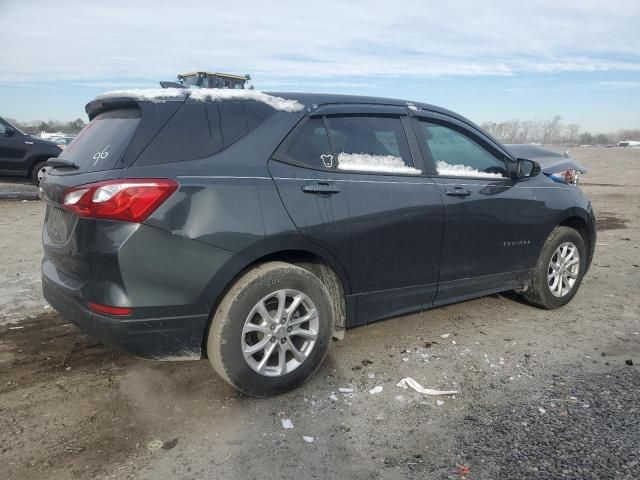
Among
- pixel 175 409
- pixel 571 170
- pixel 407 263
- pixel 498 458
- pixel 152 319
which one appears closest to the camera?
pixel 498 458

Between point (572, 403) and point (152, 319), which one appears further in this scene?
point (572, 403)

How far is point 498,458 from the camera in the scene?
269 centimetres

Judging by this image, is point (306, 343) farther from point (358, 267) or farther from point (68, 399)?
point (68, 399)

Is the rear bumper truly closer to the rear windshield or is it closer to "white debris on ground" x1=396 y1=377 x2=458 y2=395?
the rear windshield

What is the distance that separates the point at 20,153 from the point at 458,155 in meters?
11.8

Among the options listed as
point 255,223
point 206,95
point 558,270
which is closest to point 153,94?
point 206,95

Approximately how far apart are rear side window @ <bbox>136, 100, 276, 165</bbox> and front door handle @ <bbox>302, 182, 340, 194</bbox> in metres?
0.48

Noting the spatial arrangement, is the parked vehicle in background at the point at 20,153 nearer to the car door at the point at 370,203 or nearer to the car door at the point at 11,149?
the car door at the point at 11,149

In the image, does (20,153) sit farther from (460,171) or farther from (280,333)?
(280,333)

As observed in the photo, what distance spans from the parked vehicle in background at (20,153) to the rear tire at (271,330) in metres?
11.2

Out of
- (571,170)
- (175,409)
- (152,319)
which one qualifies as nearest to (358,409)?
(175,409)

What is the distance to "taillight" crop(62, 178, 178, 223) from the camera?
2766 millimetres

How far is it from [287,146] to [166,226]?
0.93 meters

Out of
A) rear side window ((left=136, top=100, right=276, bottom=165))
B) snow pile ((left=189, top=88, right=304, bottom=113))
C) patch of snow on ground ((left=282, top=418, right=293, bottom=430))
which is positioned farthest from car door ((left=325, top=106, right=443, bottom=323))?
patch of snow on ground ((left=282, top=418, right=293, bottom=430))
